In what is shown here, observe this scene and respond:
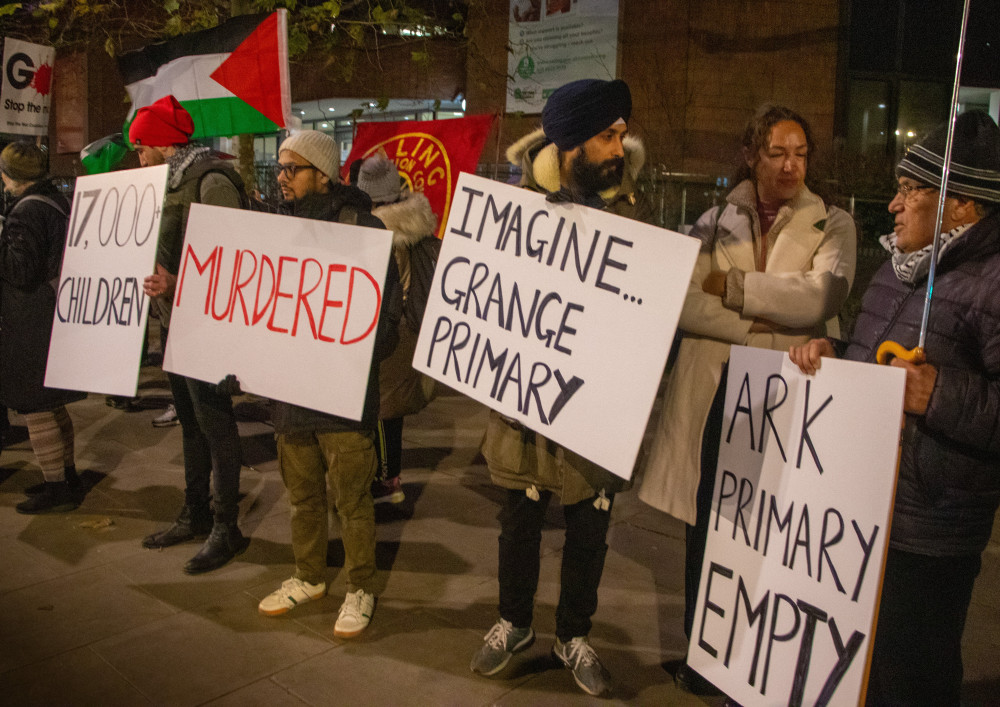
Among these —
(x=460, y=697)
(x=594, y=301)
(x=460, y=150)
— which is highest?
(x=460, y=150)

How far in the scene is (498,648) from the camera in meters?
2.98

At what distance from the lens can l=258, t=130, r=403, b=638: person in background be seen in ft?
10.5

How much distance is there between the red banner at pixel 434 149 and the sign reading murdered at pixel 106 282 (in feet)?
8.13

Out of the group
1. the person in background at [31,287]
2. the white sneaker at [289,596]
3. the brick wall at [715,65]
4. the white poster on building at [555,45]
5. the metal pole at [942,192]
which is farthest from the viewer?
the white poster on building at [555,45]

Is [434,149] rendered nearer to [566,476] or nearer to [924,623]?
[566,476]

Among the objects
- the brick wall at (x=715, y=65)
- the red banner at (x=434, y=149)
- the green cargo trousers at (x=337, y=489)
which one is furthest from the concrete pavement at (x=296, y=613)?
the brick wall at (x=715, y=65)

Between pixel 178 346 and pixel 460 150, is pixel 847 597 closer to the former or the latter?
pixel 178 346

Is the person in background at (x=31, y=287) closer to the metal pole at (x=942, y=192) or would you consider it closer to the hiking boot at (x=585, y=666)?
the hiking boot at (x=585, y=666)

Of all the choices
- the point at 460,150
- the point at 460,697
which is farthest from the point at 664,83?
the point at 460,697

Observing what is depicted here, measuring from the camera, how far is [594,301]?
7.69 ft

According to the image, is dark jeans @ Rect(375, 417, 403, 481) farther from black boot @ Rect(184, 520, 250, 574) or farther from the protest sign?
the protest sign

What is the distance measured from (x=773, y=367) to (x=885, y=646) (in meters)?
0.84

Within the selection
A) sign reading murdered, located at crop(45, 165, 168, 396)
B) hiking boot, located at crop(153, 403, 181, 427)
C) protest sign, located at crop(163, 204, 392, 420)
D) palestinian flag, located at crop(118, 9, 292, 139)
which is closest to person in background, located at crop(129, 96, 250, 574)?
sign reading murdered, located at crop(45, 165, 168, 396)

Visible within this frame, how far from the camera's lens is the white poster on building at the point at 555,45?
1014cm
